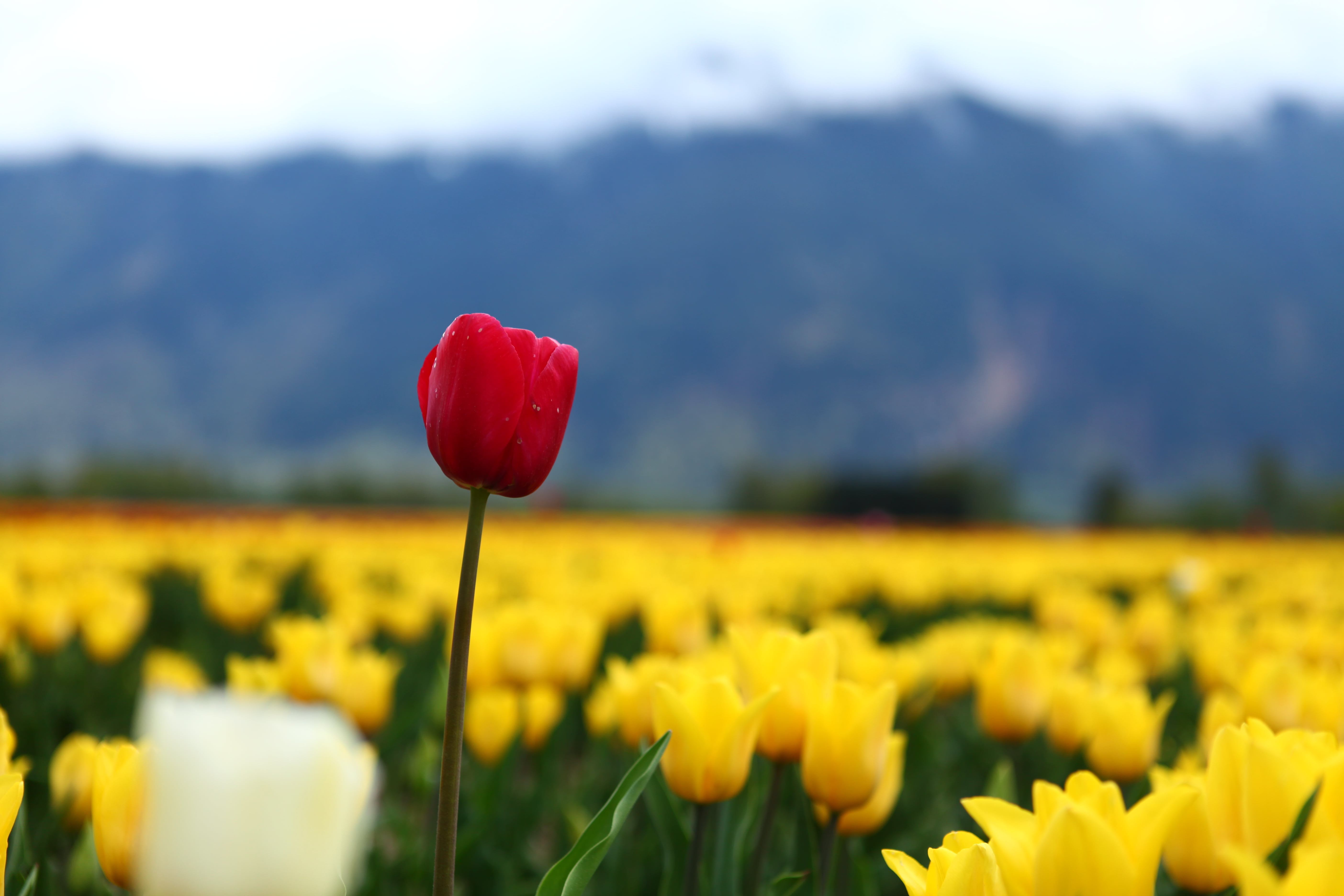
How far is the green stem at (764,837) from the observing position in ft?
4.46

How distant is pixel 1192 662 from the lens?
3.57 m

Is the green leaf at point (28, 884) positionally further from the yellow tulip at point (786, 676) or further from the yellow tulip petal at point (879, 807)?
the yellow tulip petal at point (879, 807)

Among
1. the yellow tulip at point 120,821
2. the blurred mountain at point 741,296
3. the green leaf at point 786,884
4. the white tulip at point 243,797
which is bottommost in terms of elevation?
the green leaf at point 786,884

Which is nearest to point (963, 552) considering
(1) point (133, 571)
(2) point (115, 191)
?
(1) point (133, 571)

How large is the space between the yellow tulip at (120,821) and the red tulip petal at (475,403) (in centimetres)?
39

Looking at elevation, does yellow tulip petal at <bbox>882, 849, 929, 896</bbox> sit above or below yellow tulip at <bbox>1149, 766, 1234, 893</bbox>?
above

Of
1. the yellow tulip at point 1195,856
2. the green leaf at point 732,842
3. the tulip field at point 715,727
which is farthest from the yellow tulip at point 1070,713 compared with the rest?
the yellow tulip at point 1195,856

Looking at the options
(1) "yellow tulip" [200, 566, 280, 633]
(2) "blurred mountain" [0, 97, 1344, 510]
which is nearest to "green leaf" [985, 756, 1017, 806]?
(1) "yellow tulip" [200, 566, 280, 633]

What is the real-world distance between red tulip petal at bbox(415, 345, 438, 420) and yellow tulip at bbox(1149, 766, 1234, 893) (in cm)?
81

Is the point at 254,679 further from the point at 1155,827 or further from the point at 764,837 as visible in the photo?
the point at 1155,827

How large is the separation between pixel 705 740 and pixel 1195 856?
535 millimetres

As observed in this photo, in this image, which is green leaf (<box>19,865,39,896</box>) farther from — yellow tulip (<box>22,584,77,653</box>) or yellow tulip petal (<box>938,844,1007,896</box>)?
yellow tulip (<box>22,584,77,653</box>)

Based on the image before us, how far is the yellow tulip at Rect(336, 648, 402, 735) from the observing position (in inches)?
81.8

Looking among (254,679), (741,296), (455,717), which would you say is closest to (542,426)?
(455,717)
